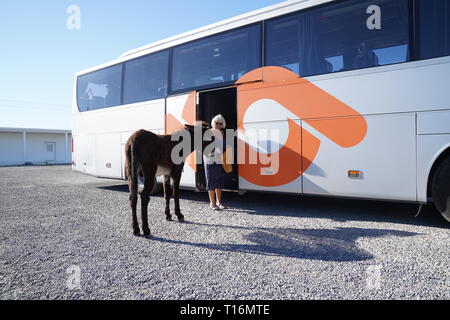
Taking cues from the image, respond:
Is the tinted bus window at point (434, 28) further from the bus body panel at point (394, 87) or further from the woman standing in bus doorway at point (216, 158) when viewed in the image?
the woman standing in bus doorway at point (216, 158)

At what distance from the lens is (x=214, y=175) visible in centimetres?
529

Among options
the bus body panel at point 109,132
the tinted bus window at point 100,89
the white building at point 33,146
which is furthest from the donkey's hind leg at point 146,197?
the white building at point 33,146

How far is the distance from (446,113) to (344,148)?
4.64ft

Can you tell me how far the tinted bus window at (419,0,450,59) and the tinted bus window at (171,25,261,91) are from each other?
2616 mm

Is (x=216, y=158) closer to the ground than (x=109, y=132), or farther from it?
closer to the ground

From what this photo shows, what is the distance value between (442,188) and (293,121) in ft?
8.02

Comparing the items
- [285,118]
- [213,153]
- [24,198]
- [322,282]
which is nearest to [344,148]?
[285,118]

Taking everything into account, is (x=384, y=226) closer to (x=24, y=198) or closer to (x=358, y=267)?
(x=358, y=267)

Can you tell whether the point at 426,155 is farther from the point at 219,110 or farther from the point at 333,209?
the point at 219,110

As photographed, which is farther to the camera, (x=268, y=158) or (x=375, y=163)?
(x=268, y=158)

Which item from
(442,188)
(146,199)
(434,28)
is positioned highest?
(434,28)

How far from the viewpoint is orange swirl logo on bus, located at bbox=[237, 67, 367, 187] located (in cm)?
462

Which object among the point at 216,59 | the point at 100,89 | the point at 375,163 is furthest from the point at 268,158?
the point at 100,89

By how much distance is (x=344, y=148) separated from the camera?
4621 mm
